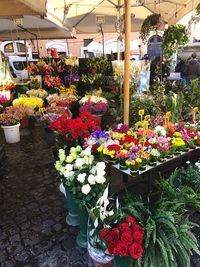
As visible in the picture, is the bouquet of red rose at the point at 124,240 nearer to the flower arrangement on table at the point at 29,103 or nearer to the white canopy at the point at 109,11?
the flower arrangement on table at the point at 29,103

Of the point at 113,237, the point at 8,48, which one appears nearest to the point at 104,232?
the point at 113,237

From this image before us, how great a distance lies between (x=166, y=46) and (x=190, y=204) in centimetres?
298

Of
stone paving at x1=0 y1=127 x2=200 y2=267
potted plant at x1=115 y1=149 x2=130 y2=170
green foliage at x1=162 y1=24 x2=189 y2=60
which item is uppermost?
green foliage at x1=162 y1=24 x2=189 y2=60

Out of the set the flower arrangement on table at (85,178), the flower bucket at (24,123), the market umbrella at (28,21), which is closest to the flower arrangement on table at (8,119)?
the flower bucket at (24,123)

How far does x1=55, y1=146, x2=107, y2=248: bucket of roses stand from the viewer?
6.87 feet

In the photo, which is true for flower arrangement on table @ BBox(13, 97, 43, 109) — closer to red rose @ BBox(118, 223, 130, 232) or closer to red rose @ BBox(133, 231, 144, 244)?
red rose @ BBox(118, 223, 130, 232)

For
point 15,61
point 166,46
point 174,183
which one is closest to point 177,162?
point 174,183

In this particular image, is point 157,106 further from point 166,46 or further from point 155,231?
point 155,231

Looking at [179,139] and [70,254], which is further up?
[179,139]

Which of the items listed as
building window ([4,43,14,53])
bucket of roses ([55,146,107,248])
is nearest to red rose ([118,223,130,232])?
bucket of roses ([55,146,107,248])

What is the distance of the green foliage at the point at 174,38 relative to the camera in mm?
4336

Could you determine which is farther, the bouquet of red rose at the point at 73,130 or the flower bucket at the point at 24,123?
the flower bucket at the point at 24,123

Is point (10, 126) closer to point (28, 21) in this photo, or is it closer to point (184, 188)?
point (184, 188)

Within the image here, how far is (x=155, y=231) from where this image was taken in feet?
6.54
